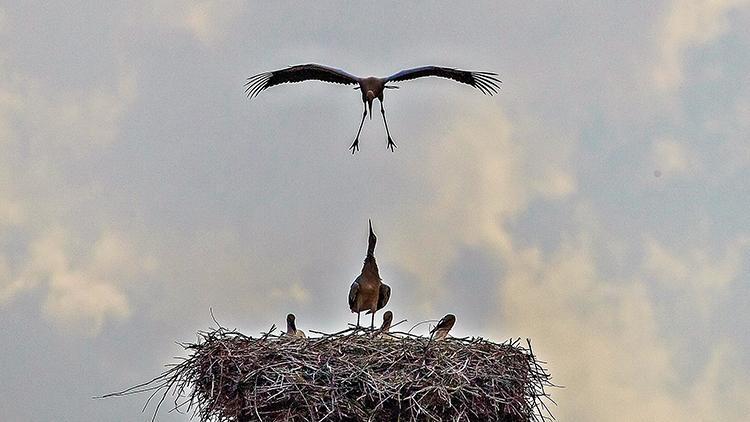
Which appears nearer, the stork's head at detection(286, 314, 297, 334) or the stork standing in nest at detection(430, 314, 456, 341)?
the stork standing in nest at detection(430, 314, 456, 341)

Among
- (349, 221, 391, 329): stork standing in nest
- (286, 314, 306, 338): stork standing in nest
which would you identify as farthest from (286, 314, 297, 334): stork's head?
(349, 221, 391, 329): stork standing in nest

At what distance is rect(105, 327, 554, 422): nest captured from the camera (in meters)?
8.48

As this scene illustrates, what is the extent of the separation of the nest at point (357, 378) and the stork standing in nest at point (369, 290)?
1.23 m

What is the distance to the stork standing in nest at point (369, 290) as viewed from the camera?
33.7 ft

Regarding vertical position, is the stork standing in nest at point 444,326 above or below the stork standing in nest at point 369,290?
below

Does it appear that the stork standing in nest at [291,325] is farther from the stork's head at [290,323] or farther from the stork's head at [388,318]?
the stork's head at [388,318]

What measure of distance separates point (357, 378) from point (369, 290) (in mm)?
1829

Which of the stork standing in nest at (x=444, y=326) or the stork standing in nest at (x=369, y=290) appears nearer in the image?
the stork standing in nest at (x=444, y=326)

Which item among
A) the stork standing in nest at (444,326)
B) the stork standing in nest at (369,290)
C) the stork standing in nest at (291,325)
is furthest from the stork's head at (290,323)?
the stork standing in nest at (444,326)

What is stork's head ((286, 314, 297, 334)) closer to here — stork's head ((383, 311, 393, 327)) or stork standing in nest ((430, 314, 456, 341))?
stork's head ((383, 311, 393, 327))

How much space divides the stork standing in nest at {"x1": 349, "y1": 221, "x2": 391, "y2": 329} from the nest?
4.05 ft

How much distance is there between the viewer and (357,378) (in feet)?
27.9

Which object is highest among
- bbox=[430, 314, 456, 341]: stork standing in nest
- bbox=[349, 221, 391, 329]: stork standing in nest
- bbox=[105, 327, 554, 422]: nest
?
bbox=[349, 221, 391, 329]: stork standing in nest

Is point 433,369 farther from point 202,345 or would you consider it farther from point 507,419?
point 202,345
